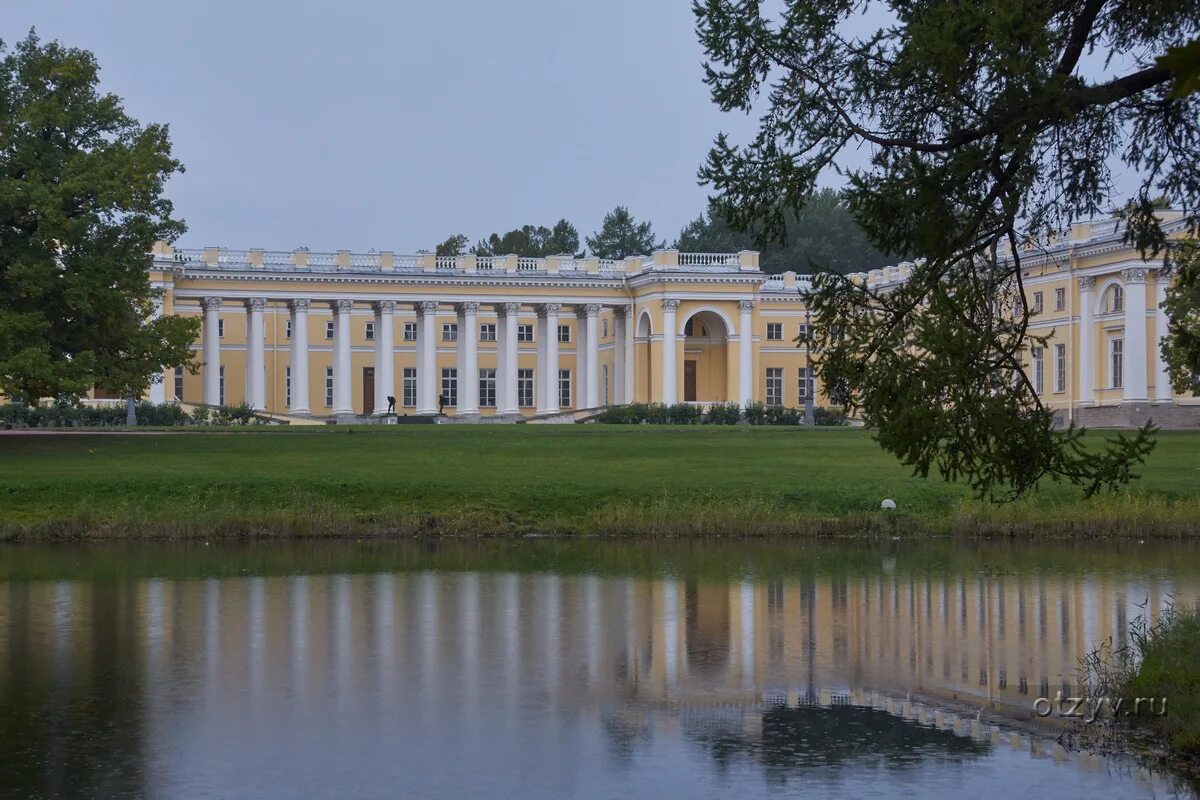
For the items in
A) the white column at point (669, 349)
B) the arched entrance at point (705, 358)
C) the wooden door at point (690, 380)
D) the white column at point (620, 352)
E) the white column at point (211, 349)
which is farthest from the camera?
the wooden door at point (690, 380)

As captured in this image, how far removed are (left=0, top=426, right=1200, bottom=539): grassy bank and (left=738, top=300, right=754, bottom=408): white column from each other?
45.4 metres

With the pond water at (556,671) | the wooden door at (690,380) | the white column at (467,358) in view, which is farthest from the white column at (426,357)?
the pond water at (556,671)

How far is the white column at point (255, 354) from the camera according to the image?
82500 millimetres

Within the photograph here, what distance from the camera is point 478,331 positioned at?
305ft

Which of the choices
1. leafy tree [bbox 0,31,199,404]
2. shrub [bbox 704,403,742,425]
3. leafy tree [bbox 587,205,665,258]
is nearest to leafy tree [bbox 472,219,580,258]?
leafy tree [bbox 587,205,665,258]

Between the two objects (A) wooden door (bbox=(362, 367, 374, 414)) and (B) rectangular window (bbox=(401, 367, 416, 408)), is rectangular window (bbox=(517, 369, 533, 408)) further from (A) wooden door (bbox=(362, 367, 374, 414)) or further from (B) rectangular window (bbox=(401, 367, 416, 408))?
(A) wooden door (bbox=(362, 367, 374, 414))

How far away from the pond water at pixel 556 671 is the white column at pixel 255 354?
57.4 m

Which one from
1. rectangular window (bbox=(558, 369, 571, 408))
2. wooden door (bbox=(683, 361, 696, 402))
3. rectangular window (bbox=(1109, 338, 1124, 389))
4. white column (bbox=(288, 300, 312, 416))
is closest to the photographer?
rectangular window (bbox=(1109, 338, 1124, 389))

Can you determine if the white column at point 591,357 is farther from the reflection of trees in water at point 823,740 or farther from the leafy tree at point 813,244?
the reflection of trees in water at point 823,740

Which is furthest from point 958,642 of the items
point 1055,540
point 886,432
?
point 1055,540

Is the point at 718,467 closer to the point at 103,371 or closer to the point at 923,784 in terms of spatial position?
the point at 103,371

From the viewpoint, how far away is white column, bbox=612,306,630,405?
8925 cm

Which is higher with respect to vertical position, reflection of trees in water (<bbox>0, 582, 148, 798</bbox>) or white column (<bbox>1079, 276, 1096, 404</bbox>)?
white column (<bbox>1079, 276, 1096, 404</bbox>)

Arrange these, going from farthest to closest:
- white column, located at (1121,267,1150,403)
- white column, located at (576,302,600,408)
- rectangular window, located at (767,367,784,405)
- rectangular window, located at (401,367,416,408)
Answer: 1. rectangular window, located at (401,367,416,408)
2. rectangular window, located at (767,367,784,405)
3. white column, located at (576,302,600,408)
4. white column, located at (1121,267,1150,403)
